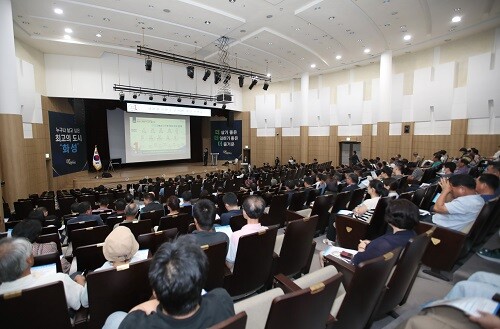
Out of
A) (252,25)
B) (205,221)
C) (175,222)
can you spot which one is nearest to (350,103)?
(252,25)

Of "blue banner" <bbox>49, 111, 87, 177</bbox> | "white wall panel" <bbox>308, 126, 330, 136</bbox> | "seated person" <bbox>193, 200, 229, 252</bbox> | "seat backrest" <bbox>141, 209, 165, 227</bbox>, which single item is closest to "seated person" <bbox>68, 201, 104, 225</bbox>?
"seat backrest" <bbox>141, 209, 165, 227</bbox>

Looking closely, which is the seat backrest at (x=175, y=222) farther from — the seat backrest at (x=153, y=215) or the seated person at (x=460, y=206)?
the seated person at (x=460, y=206)

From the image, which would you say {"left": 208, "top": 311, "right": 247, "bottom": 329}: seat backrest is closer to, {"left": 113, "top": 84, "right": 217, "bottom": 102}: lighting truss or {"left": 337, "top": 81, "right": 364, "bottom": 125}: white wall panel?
{"left": 113, "top": 84, "right": 217, "bottom": 102}: lighting truss

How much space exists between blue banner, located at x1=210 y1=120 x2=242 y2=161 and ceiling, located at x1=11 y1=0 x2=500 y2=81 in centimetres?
762

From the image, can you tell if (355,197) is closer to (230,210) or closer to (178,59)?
(230,210)

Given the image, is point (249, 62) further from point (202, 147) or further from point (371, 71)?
point (202, 147)

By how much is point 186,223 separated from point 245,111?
15.9 metres

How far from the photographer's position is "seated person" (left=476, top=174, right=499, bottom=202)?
3469 mm

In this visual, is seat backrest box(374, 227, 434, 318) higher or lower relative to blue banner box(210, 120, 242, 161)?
lower

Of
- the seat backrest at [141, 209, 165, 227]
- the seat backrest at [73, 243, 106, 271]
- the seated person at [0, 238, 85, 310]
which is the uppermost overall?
the seated person at [0, 238, 85, 310]

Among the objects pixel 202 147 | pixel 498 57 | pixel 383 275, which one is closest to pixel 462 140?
pixel 498 57

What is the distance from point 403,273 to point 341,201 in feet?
8.48

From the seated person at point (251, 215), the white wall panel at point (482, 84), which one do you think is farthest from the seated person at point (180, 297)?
the white wall panel at point (482, 84)

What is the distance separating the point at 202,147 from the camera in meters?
20.7
